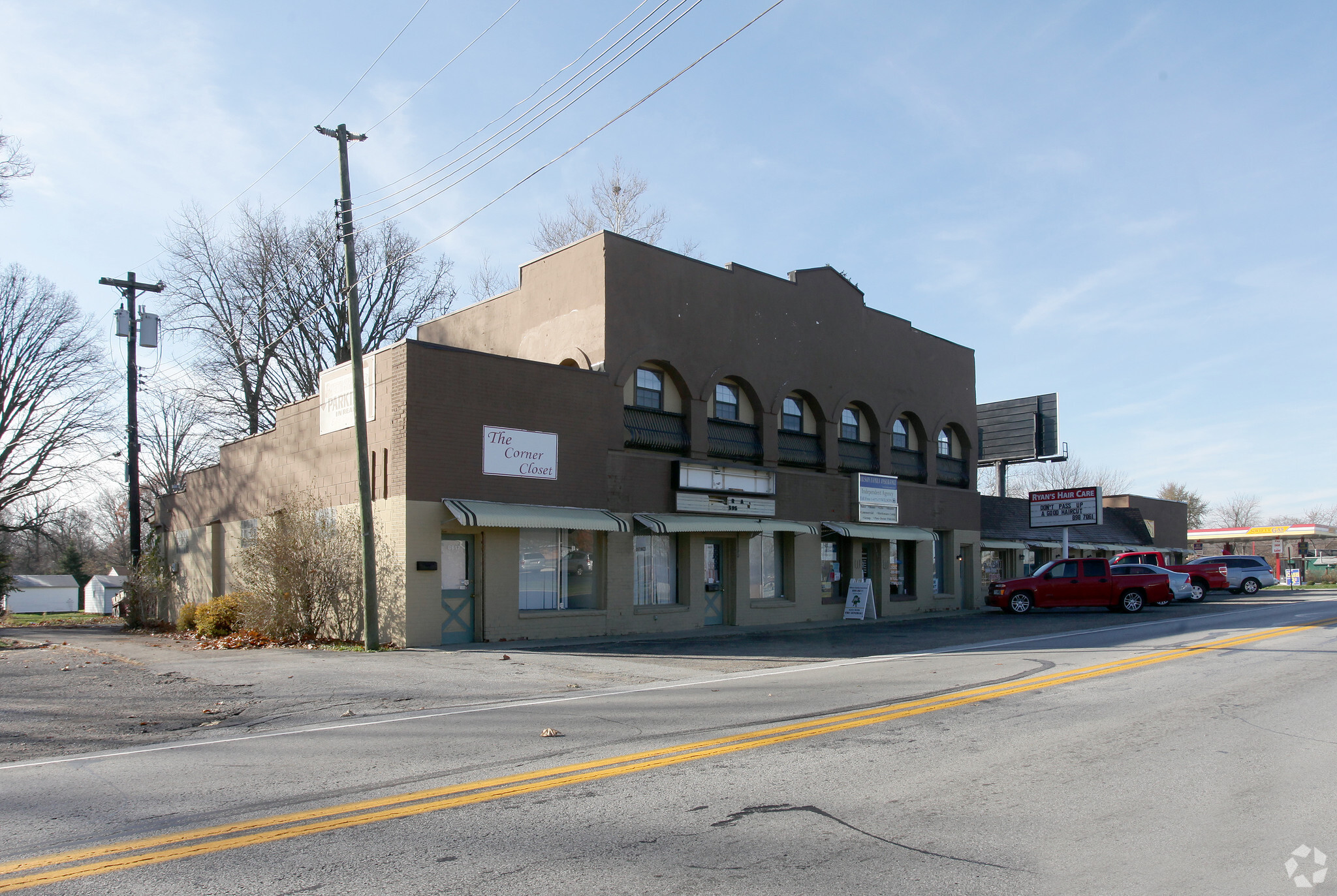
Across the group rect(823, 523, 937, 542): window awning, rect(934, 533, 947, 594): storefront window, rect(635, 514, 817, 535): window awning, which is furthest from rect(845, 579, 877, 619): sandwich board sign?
rect(934, 533, 947, 594): storefront window

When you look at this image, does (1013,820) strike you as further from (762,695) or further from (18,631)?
(18,631)

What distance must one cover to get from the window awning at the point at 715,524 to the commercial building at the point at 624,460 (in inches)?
3.0

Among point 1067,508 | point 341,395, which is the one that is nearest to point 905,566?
point 1067,508

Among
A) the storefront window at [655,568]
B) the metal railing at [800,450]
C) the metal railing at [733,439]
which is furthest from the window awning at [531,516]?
the metal railing at [800,450]

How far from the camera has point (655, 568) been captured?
71.7 feet

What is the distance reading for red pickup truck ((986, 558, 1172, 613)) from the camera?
2844 centimetres

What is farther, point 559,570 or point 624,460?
point 624,460

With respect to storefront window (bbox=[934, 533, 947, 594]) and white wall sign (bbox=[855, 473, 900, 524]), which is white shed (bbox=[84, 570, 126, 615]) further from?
storefront window (bbox=[934, 533, 947, 594])

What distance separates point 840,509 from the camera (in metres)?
27.0

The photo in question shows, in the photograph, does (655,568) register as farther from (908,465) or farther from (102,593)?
(102,593)

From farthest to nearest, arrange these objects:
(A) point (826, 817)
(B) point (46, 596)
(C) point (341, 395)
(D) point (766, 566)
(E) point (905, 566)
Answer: (B) point (46, 596) → (E) point (905, 566) → (D) point (766, 566) → (C) point (341, 395) → (A) point (826, 817)

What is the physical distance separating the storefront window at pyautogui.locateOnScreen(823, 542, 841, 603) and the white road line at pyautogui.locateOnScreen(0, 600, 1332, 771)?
694 cm

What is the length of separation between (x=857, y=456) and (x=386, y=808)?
Result: 23.4 metres

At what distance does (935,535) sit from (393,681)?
22.8 meters
